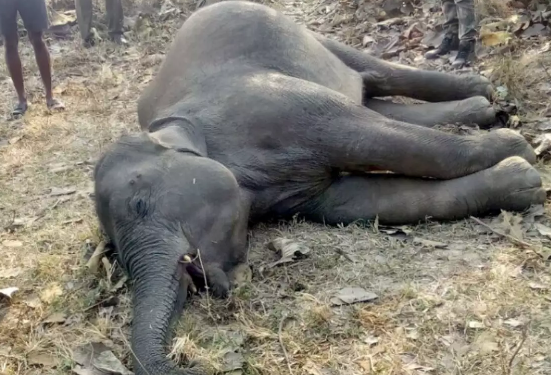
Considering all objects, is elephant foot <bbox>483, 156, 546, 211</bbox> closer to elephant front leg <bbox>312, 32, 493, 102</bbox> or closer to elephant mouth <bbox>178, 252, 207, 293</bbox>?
elephant front leg <bbox>312, 32, 493, 102</bbox>

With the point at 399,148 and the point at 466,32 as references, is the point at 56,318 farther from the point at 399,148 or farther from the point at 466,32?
the point at 466,32

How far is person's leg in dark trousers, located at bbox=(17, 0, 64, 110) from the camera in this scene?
726 cm

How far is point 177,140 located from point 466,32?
359cm

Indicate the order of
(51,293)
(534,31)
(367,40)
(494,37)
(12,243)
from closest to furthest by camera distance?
(51,293) < (12,243) < (494,37) < (534,31) < (367,40)

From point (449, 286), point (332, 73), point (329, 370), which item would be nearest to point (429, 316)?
point (449, 286)

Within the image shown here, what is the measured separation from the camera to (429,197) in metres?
4.21

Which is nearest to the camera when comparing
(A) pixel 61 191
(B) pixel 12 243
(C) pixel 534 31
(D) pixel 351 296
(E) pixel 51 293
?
(D) pixel 351 296

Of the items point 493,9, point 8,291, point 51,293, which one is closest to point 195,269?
point 51,293

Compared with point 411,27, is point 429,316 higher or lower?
higher

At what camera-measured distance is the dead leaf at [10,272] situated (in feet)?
13.8

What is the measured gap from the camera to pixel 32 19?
730cm

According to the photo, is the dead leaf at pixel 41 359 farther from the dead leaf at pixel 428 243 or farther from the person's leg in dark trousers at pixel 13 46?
the person's leg in dark trousers at pixel 13 46

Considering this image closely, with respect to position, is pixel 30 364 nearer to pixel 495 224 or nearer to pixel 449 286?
pixel 449 286

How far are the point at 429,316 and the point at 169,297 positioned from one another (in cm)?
112
